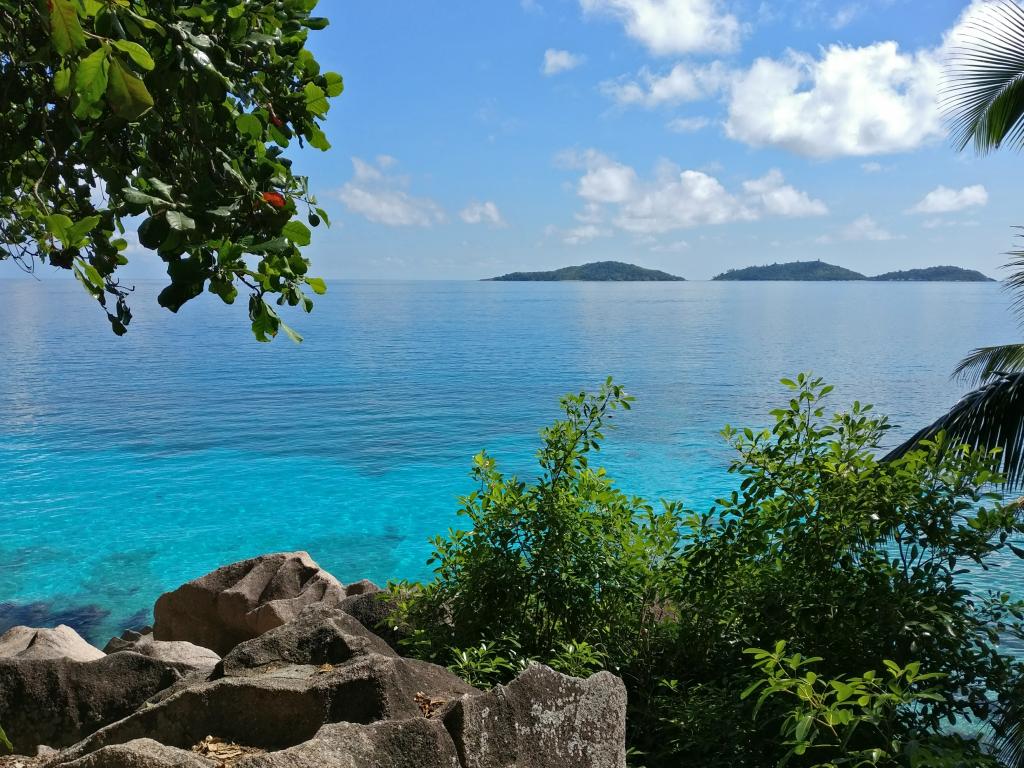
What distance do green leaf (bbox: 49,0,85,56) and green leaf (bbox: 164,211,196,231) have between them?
59cm

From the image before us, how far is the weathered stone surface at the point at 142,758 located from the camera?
3.30m

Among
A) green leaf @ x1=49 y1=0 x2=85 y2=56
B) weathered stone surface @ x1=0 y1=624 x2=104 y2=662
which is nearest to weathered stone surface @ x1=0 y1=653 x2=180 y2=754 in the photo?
weathered stone surface @ x1=0 y1=624 x2=104 y2=662

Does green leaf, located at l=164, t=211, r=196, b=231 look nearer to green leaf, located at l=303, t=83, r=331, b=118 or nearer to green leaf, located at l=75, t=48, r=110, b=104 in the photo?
green leaf, located at l=75, t=48, r=110, b=104

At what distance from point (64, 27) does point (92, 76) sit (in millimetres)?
133

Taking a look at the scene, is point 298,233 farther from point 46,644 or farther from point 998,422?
point 998,422

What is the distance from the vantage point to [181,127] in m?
3.50

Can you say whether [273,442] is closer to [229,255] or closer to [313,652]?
[313,652]

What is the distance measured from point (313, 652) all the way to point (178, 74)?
357 cm

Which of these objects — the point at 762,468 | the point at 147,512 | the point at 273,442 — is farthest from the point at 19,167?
the point at 273,442

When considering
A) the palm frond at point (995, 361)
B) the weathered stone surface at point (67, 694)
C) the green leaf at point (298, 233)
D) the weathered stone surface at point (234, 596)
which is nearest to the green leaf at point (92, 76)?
the green leaf at point (298, 233)

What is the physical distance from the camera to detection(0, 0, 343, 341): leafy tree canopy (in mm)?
2229

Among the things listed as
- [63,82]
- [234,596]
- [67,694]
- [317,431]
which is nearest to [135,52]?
[63,82]

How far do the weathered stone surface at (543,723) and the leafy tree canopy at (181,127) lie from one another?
1961 millimetres

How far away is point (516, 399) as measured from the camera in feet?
123
